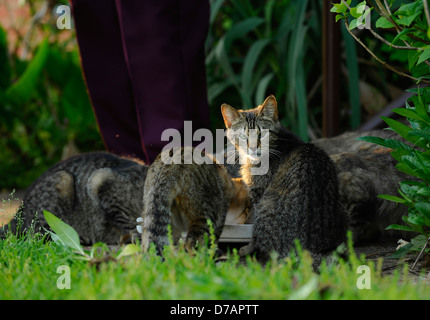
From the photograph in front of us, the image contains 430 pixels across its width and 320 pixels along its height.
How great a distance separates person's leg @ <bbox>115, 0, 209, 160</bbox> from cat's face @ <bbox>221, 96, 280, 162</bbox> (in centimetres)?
71

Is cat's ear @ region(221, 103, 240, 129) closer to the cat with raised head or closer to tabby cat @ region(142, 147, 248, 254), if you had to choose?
the cat with raised head

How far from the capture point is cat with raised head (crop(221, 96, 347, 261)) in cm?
249

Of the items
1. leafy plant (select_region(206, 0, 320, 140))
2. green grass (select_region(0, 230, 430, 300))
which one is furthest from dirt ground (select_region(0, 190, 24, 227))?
leafy plant (select_region(206, 0, 320, 140))

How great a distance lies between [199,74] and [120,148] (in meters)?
0.78

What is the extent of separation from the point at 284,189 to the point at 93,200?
126cm

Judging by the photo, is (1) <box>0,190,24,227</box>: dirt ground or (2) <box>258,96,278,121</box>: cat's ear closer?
(2) <box>258,96,278,121</box>: cat's ear

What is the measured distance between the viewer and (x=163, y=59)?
348cm

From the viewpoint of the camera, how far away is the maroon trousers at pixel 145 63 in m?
3.44

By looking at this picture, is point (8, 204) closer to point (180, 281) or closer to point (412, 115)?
point (180, 281)

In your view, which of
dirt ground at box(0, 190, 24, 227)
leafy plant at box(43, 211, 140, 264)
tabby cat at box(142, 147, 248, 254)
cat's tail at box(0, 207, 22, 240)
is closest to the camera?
leafy plant at box(43, 211, 140, 264)

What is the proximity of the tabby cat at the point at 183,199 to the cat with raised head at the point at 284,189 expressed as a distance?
7.1 inches

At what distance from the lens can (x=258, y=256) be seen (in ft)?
8.61
